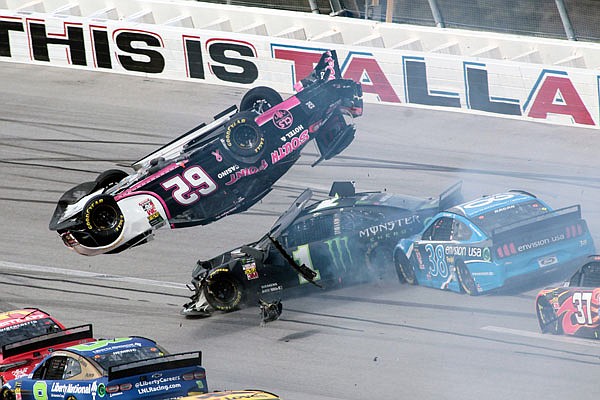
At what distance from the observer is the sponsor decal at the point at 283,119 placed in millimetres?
18297

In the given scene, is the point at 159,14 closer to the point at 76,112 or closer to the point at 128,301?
the point at 76,112

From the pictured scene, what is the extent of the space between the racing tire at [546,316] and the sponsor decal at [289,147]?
4.75 meters

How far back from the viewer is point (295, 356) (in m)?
15.9

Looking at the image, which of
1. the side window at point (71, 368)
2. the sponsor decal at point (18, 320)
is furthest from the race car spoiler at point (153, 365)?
the sponsor decal at point (18, 320)

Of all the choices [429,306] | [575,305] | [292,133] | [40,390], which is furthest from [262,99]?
[40,390]

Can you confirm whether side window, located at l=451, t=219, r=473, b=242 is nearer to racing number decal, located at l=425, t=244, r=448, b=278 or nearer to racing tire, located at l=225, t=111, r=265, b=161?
racing number decal, located at l=425, t=244, r=448, b=278

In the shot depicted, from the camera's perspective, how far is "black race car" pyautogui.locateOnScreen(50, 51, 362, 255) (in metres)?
17.9

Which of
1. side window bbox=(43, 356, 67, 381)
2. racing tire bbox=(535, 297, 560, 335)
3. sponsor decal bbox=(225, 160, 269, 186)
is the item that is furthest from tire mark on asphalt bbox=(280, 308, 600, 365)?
side window bbox=(43, 356, 67, 381)

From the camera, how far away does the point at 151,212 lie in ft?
59.0

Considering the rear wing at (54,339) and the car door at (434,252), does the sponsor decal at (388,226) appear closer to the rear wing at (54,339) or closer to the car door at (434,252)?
the car door at (434,252)

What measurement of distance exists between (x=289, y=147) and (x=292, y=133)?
8.5 inches

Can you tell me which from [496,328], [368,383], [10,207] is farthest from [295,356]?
[10,207]

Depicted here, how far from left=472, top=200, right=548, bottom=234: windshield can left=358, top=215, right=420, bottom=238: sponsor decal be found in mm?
1322

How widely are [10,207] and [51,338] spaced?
817 cm
